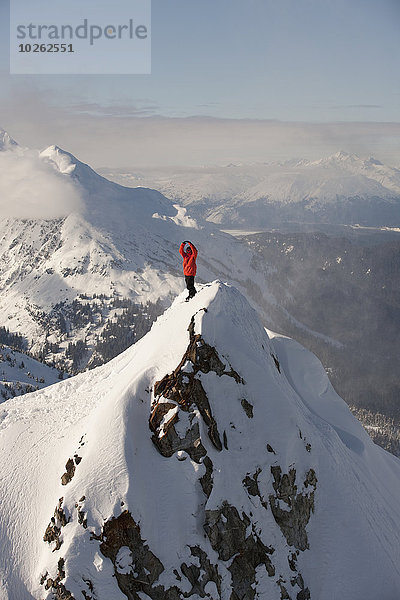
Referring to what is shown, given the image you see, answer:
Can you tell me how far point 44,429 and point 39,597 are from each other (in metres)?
13.1

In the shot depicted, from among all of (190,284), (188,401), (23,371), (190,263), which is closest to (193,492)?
(188,401)

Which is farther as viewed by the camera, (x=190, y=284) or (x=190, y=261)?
(x=190, y=284)

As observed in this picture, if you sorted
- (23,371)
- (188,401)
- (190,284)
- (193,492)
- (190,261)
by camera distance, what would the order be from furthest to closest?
(23,371)
(190,284)
(190,261)
(188,401)
(193,492)

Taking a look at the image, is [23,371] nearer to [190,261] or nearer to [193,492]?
[190,261]

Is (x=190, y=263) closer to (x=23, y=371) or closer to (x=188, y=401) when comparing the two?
(x=188, y=401)

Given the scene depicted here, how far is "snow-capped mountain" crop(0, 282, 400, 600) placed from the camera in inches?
898

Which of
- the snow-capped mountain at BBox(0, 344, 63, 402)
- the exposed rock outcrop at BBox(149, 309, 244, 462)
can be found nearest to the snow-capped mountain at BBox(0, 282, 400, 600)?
the exposed rock outcrop at BBox(149, 309, 244, 462)

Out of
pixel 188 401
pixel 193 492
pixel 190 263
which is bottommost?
pixel 193 492

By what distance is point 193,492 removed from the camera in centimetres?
2488

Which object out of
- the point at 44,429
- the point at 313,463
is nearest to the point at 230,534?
the point at 313,463

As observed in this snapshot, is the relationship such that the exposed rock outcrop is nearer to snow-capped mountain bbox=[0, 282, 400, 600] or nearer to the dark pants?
snow-capped mountain bbox=[0, 282, 400, 600]

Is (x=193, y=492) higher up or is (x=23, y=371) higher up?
(x=193, y=492)

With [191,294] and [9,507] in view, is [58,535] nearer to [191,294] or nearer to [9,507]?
[9,507]

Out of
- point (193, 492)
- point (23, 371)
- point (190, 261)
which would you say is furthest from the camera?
point (23, 371)
